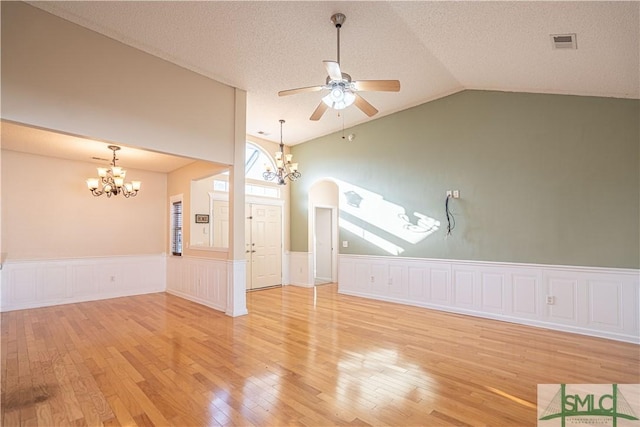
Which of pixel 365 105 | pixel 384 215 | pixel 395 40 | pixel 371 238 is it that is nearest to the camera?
pixel 365 105

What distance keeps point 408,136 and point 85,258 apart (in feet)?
22.2

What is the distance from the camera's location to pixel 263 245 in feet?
25.3

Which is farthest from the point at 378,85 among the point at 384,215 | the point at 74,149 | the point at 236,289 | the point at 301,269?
the point at 301,269

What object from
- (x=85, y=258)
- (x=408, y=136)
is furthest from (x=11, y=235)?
(x=408, y=136)

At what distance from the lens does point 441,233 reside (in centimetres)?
551

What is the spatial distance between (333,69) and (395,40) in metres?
1.57

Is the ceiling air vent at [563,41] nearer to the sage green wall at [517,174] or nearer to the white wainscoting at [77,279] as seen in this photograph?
the sage green wall at [517,174]

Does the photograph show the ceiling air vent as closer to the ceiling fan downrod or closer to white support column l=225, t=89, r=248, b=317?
the ceiling fan downrod

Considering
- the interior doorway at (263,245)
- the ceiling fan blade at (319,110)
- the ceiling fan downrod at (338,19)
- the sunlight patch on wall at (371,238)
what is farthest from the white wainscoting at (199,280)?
the ceiling fan downrod at (338,19)

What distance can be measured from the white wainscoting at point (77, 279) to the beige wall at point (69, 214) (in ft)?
0.53

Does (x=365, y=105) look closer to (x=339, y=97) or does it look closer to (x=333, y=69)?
(x=339, y=97)

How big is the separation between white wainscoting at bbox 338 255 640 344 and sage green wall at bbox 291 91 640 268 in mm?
171

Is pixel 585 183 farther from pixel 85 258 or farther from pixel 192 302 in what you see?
pixel 85 258
